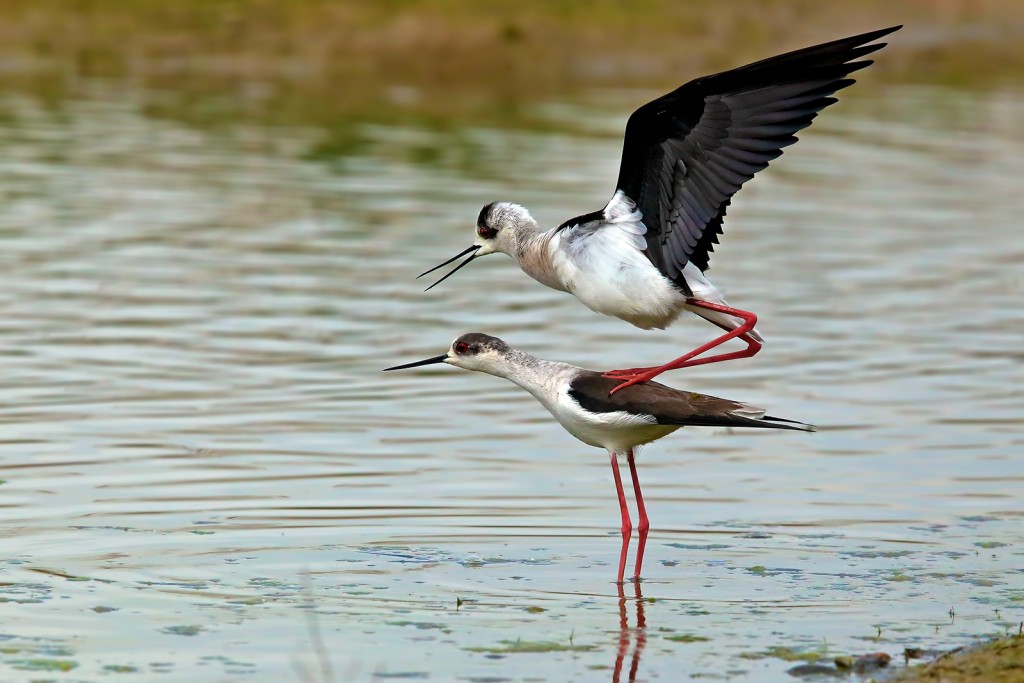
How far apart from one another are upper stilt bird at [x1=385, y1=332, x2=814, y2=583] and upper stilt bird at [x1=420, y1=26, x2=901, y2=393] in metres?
0.11

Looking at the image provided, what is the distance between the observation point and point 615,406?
7414 mm

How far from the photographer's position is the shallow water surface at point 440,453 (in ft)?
21.6

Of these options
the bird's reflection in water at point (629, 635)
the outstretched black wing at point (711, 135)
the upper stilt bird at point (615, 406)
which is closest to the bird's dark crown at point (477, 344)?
the upper stilt bird at point (615, 406)

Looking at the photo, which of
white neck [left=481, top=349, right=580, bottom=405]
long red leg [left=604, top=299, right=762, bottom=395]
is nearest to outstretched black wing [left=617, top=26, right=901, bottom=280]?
long red leg [left=604, top=299, right=762, bottom=395]

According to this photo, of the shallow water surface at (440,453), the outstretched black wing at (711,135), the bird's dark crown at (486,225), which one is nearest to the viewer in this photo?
the shallow water surface at (440,453)

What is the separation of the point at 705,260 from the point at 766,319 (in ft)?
17.5

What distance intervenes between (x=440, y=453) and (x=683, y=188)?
258cm

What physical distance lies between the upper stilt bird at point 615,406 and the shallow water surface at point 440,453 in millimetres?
485

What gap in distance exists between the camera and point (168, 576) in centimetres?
711

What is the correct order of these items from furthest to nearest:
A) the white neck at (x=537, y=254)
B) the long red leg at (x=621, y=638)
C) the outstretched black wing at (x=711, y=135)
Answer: the white neck at (x=537, y=254) → the outstretched black wing at (x=711, y=135) → the long red leg at (x=621, y=638)

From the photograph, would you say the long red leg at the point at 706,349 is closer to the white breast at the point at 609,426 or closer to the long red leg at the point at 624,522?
the white breast at the point at 609,426

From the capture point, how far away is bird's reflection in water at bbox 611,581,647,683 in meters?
6.23

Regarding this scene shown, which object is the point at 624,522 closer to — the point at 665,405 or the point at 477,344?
the point at 665,405

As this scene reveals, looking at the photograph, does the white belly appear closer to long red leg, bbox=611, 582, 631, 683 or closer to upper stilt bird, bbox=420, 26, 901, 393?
upper stilt bird, bbox=420, 26, 901, 393
